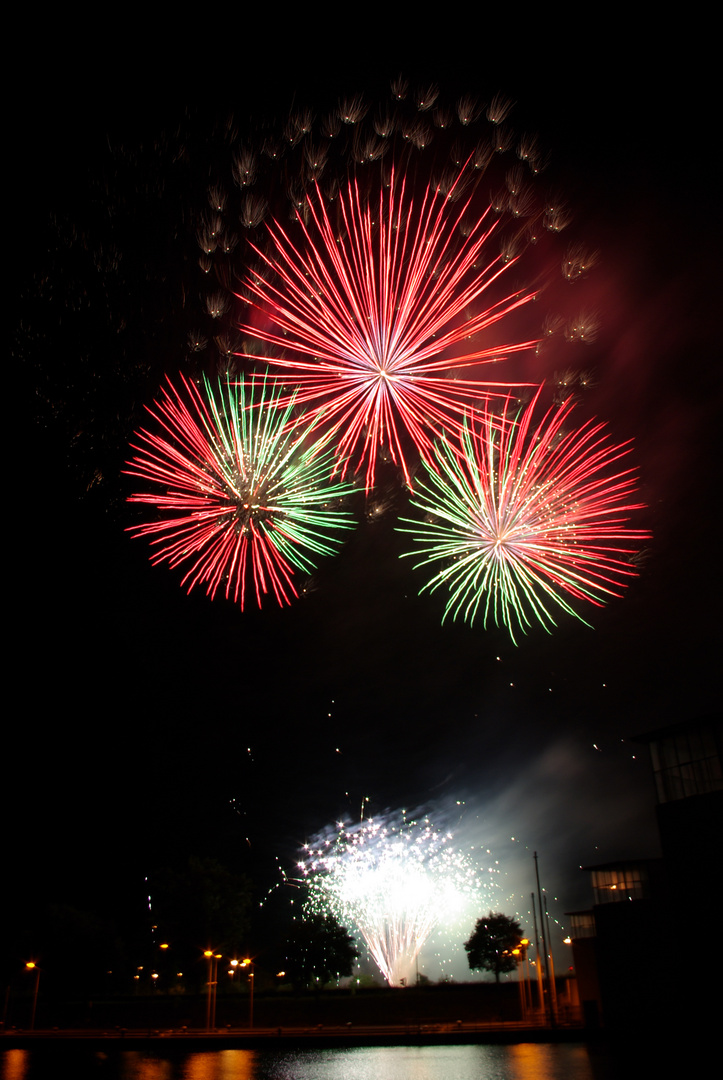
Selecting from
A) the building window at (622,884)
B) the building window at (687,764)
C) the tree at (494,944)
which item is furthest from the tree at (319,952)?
the building window at (687,764)

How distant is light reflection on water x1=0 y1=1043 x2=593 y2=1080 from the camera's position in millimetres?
18453

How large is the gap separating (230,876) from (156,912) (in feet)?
20.2

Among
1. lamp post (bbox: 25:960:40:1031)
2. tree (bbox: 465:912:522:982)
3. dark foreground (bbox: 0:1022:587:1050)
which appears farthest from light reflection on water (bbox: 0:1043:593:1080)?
tree (bbox: 465:912:522:982)

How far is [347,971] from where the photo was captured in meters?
58.1

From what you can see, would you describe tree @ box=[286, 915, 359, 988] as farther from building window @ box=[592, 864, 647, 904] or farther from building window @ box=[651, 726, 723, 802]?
building window @ box=[651, 726, 723, 802]

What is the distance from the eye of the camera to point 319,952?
188ft

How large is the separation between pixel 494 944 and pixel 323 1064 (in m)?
45.6

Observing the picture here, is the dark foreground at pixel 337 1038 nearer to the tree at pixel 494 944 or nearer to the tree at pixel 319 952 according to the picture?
the tree at pixel 319 952

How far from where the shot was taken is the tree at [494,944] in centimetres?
6175

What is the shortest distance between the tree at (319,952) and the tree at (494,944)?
11006mm

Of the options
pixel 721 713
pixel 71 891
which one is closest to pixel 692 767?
pixel 721 713

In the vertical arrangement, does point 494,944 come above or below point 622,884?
below

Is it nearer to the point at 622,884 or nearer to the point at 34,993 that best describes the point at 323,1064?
the point at 622,884

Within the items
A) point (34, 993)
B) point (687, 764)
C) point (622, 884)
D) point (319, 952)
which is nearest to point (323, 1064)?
point (687, 764)
